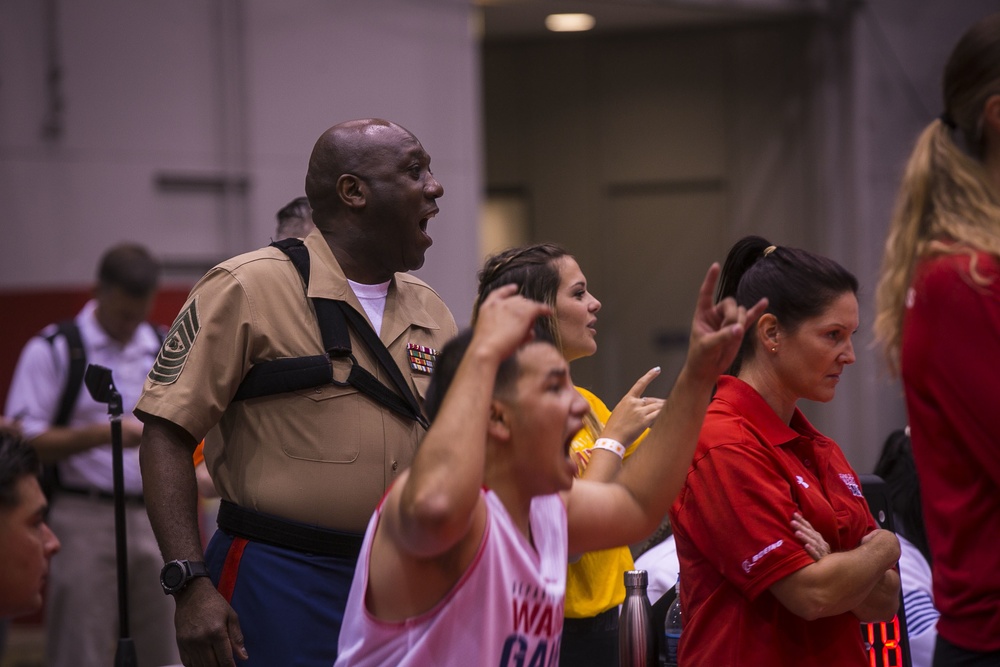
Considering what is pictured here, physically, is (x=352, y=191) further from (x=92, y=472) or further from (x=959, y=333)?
(x=92, y=472)

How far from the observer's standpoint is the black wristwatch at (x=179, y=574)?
2725 millimetres

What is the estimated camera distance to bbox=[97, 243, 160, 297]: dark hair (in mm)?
5773

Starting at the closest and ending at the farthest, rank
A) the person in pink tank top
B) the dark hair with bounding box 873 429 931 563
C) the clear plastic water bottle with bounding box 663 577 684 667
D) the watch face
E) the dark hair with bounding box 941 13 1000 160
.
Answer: the person in pink tank top → the dark hair with bounding box 941 13 1000 160 → the watch face → the clear plastic water bottle with bounding box 663 577 684 667 → the dark hair with bounding box 873 429 931 563

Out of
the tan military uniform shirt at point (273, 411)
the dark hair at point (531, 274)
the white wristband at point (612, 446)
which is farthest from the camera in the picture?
the dark hair at point (531, 274)

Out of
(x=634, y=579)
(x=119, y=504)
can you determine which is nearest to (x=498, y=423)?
(x=634, y=579)

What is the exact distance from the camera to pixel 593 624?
11.1ft

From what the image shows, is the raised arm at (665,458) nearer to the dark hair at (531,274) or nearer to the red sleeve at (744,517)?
the red sleeve at (744,517)

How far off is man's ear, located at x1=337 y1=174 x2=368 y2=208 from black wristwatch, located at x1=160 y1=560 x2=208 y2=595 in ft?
3.19

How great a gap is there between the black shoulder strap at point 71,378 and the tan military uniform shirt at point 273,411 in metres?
2.94

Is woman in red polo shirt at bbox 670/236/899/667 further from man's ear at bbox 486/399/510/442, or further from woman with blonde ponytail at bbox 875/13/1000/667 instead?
man's ear at bbox 486/399/510/442

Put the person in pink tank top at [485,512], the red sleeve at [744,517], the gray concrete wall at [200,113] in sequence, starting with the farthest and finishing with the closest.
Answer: the gray concrete wall at [200,113] < the red sleeve at [744,517] < the person in pink tank top at [485,512]

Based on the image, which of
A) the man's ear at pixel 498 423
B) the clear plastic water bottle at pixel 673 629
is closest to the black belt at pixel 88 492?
the clear plastic water bottle at pixel 673 629

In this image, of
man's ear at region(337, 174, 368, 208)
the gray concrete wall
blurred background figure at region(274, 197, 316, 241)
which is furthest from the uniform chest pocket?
the gray concrete wall

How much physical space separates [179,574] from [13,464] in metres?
0.44
